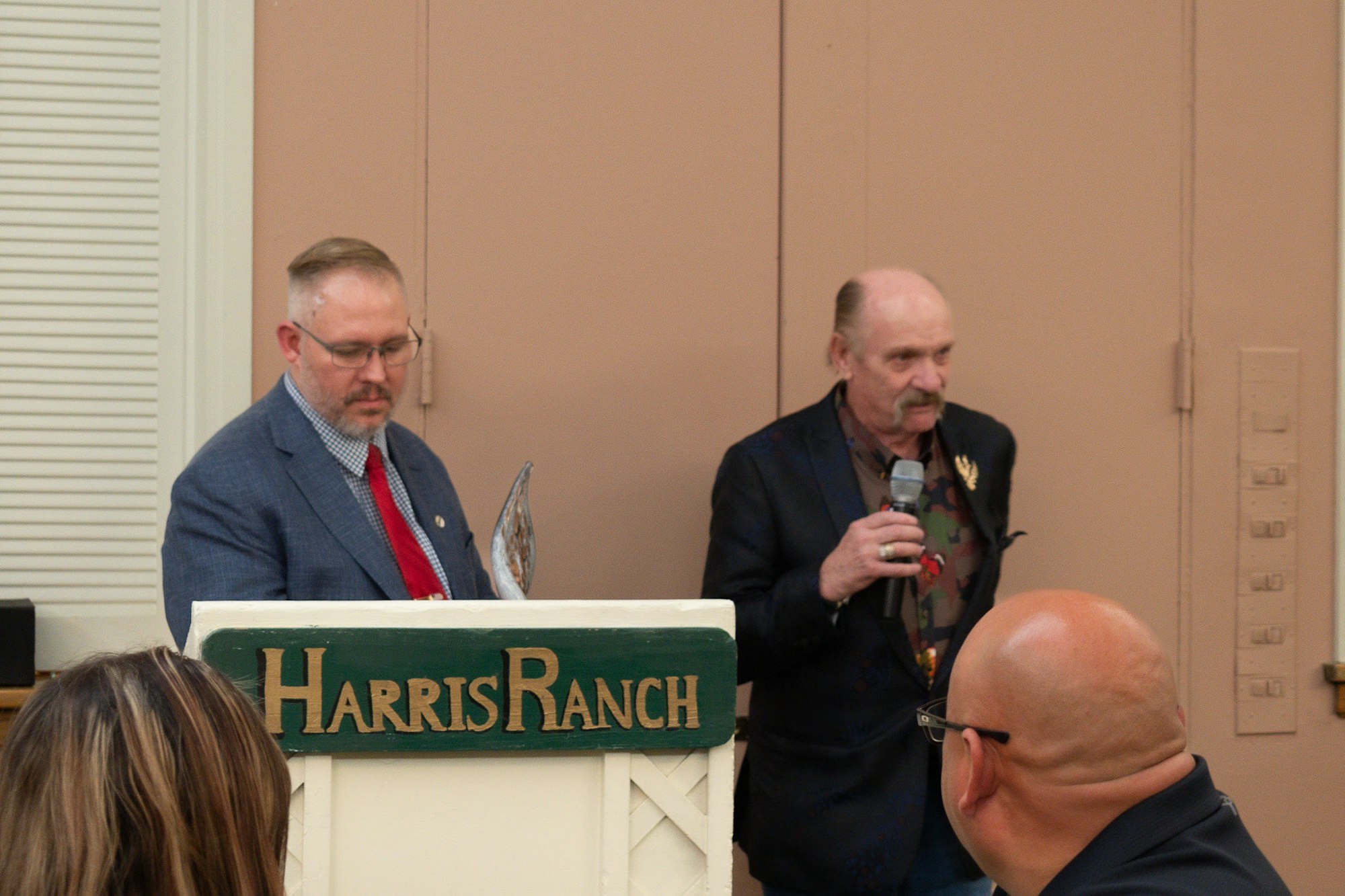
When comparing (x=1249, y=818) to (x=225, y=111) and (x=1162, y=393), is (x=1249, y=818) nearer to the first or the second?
(x=1162, y=393)

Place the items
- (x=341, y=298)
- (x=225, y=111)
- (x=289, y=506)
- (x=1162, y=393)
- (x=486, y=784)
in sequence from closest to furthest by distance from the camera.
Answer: (x=486, y=784) < (x=289, y=506) < (x=341, y=298) < (x=225, y=111) < (x=1162, y=393)

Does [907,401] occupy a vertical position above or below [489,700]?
above

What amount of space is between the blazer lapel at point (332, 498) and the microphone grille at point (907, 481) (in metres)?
0.95

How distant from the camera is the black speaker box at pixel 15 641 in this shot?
11.0 feet

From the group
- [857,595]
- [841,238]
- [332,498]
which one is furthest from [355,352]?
[841,238]

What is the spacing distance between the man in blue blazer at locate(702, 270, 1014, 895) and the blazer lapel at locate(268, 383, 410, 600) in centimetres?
78

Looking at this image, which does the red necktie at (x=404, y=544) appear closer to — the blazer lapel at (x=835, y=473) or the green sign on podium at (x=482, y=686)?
the green sign on podium at (x=482, y=686)

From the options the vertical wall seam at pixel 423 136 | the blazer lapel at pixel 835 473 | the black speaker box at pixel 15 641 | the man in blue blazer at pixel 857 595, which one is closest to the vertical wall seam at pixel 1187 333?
the man in blue blazer at pixel 857 595

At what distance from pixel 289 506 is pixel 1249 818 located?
292 cm

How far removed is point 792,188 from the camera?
12.4ft

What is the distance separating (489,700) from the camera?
6.03 ft

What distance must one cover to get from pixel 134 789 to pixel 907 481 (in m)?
1.95

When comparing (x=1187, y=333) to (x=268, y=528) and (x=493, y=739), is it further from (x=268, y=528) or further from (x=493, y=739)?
(x=493, y=739)

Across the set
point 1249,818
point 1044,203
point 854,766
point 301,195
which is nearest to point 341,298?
point 301,195
